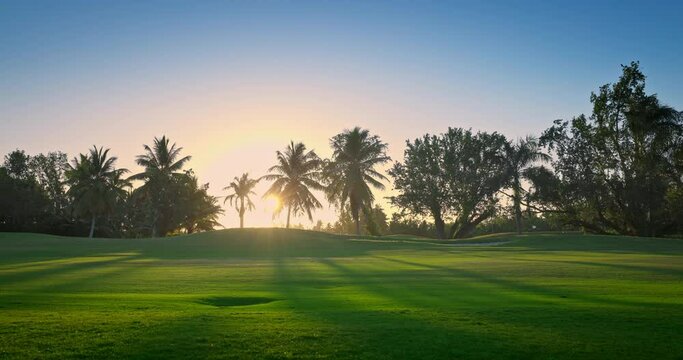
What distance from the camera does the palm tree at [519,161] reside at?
66188 millimetres

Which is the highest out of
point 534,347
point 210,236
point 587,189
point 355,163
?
point 355,163

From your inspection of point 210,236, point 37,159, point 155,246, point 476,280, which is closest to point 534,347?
point 476,280

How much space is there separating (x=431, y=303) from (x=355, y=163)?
55.8 m

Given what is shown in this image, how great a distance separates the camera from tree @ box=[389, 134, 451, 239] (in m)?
74.8

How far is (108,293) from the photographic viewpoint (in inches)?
588

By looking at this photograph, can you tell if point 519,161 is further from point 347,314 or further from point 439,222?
point 347,314

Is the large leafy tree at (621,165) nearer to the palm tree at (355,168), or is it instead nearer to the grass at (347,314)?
the palm tree at (355,168)

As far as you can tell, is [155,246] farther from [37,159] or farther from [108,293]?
[37,159]

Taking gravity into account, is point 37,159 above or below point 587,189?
above

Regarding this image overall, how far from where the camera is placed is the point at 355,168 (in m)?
67.6

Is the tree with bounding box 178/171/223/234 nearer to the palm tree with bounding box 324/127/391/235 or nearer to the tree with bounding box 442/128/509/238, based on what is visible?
the palm tree with bounding box 324/127/391/235

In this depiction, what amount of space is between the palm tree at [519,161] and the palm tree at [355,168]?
1560 centimetres

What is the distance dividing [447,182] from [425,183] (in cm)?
298

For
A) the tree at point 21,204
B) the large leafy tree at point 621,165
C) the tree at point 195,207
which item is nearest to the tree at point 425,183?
the large leafy tree at point 621,165
